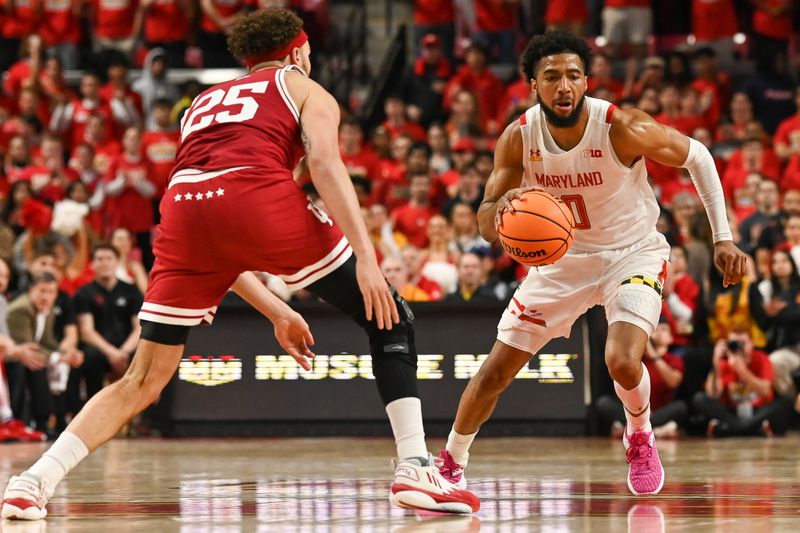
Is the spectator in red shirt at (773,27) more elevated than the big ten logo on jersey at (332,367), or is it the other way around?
the spectator in red shirt at (773,27)

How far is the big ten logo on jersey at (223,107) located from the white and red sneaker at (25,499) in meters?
1.63

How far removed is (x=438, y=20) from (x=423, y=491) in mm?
13422

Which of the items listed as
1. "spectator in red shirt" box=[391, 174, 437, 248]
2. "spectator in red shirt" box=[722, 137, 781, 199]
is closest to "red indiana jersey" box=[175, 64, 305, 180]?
"spectator in red shirt" box=[391, 174, 437, 248]

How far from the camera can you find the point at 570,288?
23.4ft

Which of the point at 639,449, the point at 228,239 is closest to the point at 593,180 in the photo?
the point at 639,449

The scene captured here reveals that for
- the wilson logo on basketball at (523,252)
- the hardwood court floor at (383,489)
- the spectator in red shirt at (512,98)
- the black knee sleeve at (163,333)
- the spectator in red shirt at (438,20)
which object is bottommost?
the hardwood court floor at (383,489)

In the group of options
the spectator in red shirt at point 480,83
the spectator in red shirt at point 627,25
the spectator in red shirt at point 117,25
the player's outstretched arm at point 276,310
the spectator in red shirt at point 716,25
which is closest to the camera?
the player's outstretched arm at point 276,310

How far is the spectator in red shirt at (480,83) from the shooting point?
16.9 meters

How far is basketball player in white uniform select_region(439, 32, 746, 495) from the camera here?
22.8 ft

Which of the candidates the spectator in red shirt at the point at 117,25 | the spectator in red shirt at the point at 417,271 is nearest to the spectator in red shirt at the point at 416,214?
the spectator in red shirt at the point at 417,271

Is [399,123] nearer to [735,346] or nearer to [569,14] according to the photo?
[569,14]

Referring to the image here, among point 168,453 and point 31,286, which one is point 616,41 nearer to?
point 31,286

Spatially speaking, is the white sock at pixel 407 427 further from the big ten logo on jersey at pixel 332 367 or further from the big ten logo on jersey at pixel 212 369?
the big ten logo on jersey at pixel 212 369

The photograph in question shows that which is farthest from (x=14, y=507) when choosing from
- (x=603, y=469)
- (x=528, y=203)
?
(x=603, y=469)
